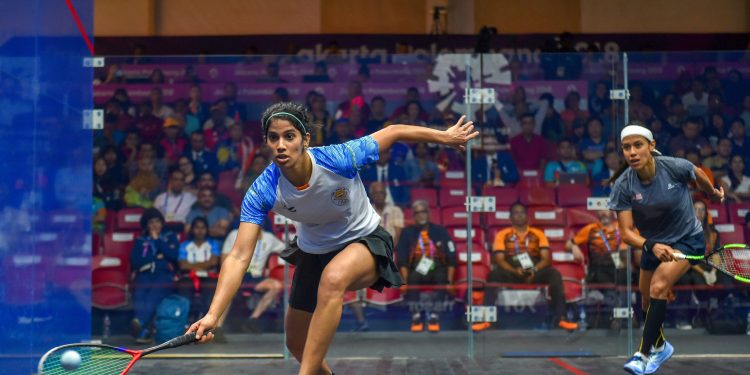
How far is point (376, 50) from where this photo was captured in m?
9.98

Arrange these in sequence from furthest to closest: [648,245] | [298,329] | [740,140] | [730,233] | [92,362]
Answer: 1. [740,140]
2. [730,233]
3. [648,245]
4. [298,329]
5. [92,362]

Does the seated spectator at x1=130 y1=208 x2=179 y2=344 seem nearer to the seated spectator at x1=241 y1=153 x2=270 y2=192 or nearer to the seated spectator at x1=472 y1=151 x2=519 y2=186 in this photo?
the seated spectator at x1=241 y1=153 x2=270 y2=192

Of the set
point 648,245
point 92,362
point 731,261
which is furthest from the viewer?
point 648,245

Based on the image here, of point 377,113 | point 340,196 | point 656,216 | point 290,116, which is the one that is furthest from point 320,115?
point 290,116

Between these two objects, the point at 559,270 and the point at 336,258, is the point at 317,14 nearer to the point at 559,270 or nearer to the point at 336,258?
the point at 559,270

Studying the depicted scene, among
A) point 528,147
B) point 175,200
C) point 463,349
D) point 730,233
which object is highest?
point 528,147

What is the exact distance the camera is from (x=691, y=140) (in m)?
6.77

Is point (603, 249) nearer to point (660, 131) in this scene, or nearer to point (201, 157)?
point (660, 131)

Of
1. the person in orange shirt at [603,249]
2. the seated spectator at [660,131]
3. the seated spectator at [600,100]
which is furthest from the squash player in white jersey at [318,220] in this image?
the seated spectator at [660,131]

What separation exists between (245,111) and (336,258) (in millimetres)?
3229

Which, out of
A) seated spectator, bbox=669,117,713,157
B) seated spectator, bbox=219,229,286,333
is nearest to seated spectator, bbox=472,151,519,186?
seated spectator, bbox=669,117,713,157

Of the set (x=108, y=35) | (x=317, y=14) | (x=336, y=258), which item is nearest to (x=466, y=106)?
(x=336, y=258)

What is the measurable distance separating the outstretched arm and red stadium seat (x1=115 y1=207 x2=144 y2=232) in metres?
3.23

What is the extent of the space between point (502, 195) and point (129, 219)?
2.56 metres
